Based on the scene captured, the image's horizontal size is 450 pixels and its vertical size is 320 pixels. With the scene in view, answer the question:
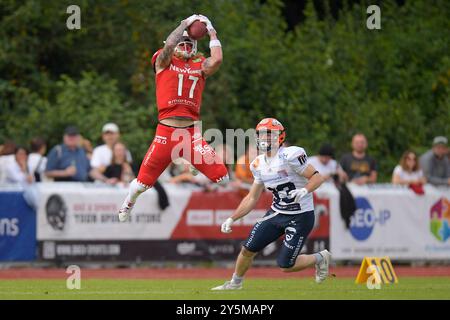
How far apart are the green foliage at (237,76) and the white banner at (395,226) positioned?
17.6 feet

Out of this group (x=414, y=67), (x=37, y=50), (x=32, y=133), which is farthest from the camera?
(x=414, y=67)

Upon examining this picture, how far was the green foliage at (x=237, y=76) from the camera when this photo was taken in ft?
81.1

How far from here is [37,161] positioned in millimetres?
19844

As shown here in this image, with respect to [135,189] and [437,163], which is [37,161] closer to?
[135,189]

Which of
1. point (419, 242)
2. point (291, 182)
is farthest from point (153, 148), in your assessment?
point (419, 242)

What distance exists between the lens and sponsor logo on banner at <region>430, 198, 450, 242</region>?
21109 millimetres

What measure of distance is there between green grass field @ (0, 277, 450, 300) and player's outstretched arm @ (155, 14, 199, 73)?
9.31ft

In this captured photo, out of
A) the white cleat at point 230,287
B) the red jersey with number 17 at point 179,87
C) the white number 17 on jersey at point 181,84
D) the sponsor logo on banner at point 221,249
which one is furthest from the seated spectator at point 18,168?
the white cleat at point 230,287

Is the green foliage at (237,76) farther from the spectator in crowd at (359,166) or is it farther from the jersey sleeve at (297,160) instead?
the jersey sleeve at (297,160)

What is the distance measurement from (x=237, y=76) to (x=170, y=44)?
1291 cm

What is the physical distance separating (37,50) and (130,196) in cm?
1229

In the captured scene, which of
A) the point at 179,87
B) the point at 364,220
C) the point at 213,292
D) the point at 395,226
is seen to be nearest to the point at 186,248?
the point at 364,220

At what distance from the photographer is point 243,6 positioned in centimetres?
2827

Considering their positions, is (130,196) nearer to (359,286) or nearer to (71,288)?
(71,288)
